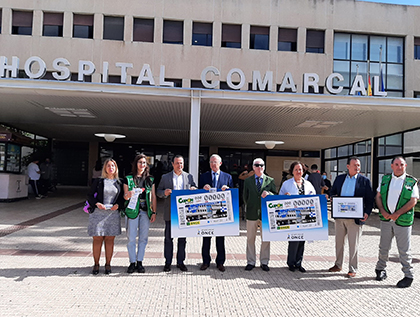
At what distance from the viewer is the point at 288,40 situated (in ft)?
70.4

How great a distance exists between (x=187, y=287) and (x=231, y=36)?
1839cm

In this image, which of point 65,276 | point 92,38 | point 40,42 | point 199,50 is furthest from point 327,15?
point 65,276

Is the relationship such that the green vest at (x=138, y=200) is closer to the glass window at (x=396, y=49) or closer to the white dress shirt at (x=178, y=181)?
the white dress shirt at (x=178, y=181)

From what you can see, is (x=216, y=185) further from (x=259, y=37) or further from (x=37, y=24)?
(x=37, y=24)

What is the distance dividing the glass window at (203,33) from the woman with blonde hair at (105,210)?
16.8 m

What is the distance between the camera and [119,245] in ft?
24.1

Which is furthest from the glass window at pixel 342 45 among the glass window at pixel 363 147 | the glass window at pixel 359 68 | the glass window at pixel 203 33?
the glass window at pixel 203 33

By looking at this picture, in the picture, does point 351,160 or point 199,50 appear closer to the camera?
point 351,160

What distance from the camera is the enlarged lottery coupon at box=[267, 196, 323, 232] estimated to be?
19.1 feet

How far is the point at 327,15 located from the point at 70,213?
703 inches

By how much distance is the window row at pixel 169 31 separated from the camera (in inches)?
805

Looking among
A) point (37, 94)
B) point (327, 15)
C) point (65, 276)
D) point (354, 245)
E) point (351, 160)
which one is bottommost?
point (65, 276)

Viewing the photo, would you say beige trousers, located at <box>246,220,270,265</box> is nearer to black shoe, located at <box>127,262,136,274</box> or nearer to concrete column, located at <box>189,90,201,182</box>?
black shoe, located at <box>127,262,136,274</box>

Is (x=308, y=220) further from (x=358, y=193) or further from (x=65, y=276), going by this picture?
(x=65, y=276)
